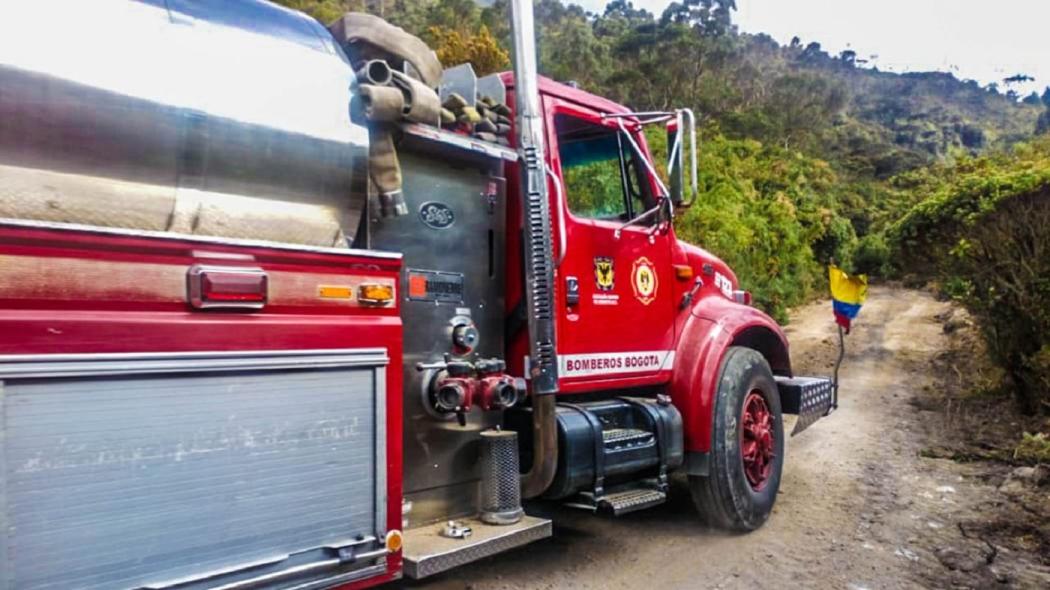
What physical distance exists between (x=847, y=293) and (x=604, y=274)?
464 centimetres

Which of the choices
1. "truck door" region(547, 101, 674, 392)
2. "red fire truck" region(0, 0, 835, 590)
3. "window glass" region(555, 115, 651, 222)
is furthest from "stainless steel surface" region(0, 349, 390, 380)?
"window glass" region(555, 115, 651, 222)

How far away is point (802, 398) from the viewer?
6.03 meters

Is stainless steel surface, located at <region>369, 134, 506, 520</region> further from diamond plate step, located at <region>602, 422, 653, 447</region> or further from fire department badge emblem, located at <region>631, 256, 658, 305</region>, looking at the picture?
fire department badge emblem, located at <region>631, 256, 658, 305</region>

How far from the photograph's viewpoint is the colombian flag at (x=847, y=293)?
8234 mm

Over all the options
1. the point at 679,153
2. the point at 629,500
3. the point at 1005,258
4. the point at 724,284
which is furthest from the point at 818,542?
the point at 1005,258

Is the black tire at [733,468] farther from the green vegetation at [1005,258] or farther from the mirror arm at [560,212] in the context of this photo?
the green vegetation at [1005,258]

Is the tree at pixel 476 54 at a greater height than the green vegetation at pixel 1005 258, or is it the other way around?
the tree at pixel 476 54

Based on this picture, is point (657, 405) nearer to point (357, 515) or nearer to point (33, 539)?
point (357, 515)

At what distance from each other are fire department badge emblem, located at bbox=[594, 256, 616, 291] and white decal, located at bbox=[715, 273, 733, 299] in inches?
54.2

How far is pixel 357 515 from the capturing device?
9.80 ft

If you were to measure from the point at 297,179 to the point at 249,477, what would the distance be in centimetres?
108

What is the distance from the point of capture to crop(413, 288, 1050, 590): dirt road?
4.48 meters

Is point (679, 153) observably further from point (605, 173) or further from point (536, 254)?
point (536, 254)

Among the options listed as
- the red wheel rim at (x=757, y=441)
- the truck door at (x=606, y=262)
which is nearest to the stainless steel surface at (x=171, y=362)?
the truck door at (x=606, y=262)
